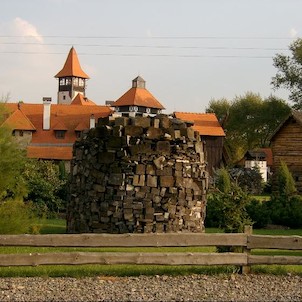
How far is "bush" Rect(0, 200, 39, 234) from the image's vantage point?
49.2 feet

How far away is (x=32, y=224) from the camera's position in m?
15.9

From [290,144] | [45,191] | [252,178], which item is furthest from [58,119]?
[45,191]

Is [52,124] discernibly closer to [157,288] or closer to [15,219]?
[15,219]

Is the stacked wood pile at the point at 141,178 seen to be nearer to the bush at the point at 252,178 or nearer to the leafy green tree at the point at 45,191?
the leafy green tree at the point at 45,191

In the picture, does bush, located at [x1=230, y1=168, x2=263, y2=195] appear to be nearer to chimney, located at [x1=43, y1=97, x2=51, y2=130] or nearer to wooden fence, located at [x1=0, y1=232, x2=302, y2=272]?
chimney, located at [x1=43, y1=97, x2=51, y2=130]

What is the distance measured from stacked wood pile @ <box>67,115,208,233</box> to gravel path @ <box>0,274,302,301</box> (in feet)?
22.1

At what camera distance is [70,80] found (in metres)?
102

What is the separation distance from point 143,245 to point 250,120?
7275 cm

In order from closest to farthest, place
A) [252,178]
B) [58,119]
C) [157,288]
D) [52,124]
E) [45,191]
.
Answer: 1. [157,288]
2. [45,191]
3. [252,178]
4. [52,124]
5. [58,119]

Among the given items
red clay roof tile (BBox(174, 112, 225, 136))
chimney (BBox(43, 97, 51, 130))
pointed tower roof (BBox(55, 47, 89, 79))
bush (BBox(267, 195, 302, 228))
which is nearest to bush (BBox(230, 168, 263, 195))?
red clay roof tile (BBox(174, 112, 225, 136))

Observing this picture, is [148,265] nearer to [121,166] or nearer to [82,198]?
[121,166]

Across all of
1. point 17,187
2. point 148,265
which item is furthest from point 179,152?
point 148,265

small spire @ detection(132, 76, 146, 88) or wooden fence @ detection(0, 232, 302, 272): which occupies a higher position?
small spire @ detection(132, 76, 146, 88)

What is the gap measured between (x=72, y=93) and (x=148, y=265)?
90533 millimetres
